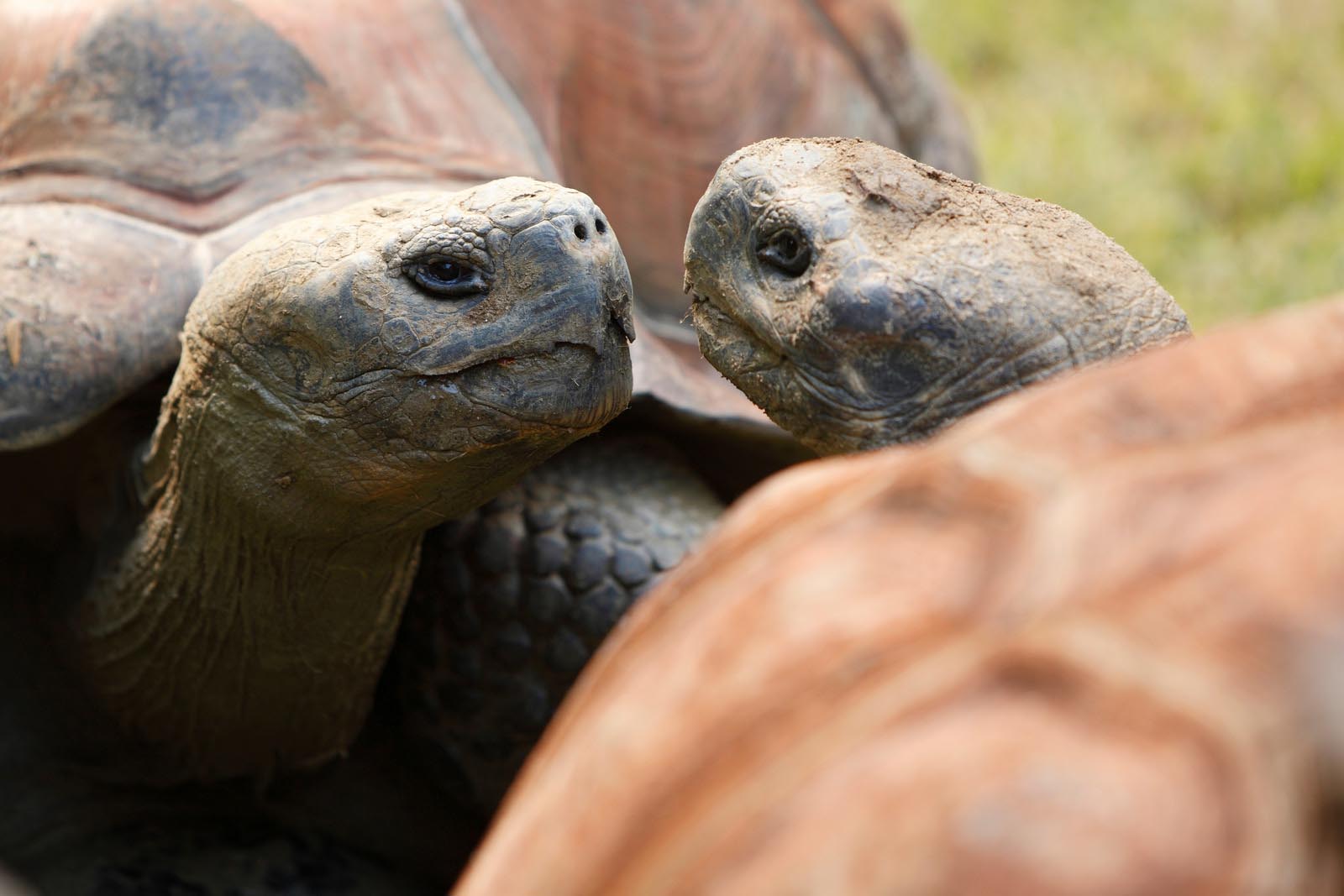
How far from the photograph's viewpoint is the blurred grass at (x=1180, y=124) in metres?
4.21

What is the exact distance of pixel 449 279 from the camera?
160 centimetres

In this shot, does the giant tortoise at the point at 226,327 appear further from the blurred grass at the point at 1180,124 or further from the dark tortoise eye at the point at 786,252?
the blurred grass at the point at 1180,124

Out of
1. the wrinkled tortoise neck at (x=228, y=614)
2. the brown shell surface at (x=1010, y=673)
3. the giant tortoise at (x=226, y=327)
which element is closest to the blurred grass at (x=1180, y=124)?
the giant tortoise at (x=226, y=327)

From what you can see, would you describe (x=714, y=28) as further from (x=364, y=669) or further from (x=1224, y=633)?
(x=1224, y=633)

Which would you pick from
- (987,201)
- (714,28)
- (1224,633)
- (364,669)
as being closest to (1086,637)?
(1224,633)

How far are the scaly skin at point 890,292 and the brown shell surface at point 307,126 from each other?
845mm

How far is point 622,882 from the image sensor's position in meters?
0.79

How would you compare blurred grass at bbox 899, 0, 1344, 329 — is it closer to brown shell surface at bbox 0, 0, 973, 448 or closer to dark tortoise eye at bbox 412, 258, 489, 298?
brown shell surface at bbox 0, 0, 973, 448

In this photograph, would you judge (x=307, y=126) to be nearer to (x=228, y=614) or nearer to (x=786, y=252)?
(x=228, y=614)

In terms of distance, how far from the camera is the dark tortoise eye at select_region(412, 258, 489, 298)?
1.59 meters

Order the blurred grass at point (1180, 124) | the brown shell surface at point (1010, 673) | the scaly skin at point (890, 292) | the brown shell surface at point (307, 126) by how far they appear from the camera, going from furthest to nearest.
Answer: the blurred grass at point (1180, 124)
the brown shell surface at point (307, 126)
the scaly skin at point (890, 292)
the brown shell surface at point (1010, 673)

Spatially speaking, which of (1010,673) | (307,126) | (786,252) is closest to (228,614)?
(307,126)

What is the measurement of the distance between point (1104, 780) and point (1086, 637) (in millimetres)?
73

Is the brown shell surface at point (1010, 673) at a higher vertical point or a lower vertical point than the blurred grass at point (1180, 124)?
higher
